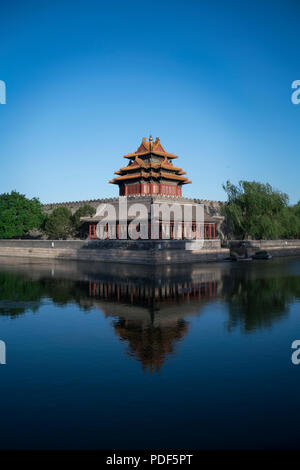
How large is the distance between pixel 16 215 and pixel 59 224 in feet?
18.7

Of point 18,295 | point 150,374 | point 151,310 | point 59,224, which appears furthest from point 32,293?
point 59,224

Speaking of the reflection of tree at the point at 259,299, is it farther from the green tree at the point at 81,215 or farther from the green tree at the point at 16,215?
the green tree at the point at 16,215

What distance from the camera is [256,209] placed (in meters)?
44.0

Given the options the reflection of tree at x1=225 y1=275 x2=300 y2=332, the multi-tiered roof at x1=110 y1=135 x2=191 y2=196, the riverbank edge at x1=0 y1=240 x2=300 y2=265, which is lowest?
the reflection of tree at x1=225 y1=275 x2=300 y2=332

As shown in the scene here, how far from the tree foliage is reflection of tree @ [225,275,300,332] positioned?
22459 millimetres

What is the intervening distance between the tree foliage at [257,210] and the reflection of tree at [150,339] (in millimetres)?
34583

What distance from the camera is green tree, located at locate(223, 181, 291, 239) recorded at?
4403 cm

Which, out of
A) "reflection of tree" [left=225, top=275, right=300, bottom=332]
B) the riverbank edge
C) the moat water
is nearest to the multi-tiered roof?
the riverbank edge

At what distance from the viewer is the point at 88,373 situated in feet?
24.3

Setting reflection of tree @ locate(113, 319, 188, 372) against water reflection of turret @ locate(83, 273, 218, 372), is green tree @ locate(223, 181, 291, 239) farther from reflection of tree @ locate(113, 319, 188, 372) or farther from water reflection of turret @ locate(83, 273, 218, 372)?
reflection of tree @ locate(113, 319, 188, 372)

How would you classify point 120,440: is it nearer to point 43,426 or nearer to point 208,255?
point 43,426

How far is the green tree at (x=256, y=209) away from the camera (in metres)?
44.0

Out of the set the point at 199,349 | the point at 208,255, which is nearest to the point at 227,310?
the point at 199,349
